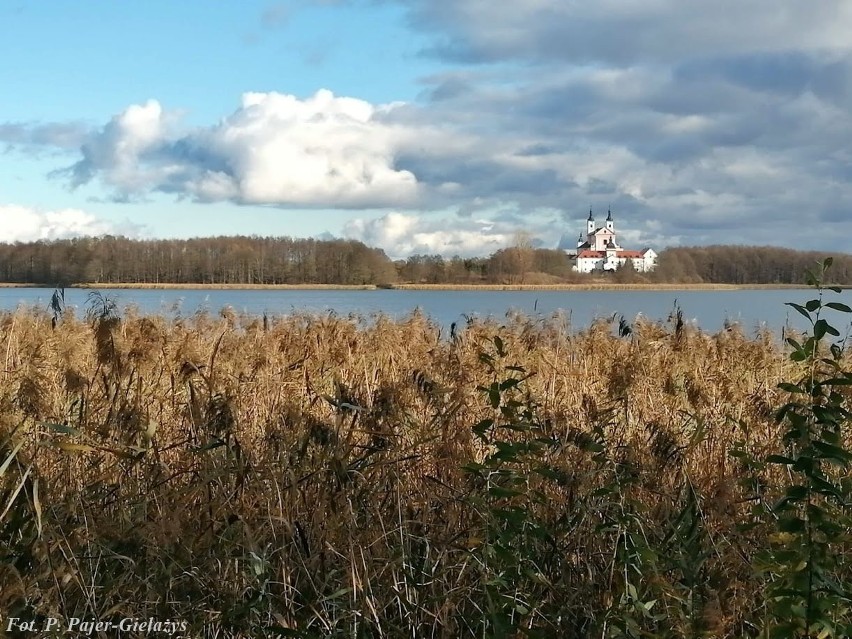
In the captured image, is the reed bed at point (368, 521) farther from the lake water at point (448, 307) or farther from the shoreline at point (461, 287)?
Result: the shoreline at point (461, 287)

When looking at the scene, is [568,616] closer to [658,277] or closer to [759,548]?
[759,548]

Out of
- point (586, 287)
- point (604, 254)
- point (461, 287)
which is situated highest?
point (604, 254)

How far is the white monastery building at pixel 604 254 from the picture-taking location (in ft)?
455

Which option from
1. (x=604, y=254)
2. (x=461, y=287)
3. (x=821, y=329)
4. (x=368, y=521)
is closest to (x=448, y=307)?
(x=368, y=521)

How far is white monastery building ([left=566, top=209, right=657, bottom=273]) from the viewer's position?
138625 mm

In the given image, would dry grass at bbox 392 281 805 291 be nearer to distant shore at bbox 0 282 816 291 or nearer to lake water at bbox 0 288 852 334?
distant shore at bbox 0 282 816 291

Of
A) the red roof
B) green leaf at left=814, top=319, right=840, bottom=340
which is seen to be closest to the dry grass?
the red roof

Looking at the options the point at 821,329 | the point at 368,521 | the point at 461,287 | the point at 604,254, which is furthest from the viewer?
the point at 604,254

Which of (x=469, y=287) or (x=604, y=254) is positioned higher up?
(x=604, y=254)

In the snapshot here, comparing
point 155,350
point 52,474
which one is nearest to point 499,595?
point 52,474

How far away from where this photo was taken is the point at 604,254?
148000 mm

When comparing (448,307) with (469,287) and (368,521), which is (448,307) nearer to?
(368,521)

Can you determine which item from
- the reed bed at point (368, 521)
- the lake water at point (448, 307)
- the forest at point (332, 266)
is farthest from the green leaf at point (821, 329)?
the forest at point (332, 266)

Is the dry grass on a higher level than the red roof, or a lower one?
lower
